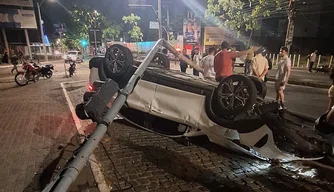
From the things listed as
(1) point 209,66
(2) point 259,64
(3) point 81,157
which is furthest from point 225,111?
(2) point 259,64

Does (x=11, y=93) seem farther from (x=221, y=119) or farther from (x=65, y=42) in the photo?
(x=65, y=42)

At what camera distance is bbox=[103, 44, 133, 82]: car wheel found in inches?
185

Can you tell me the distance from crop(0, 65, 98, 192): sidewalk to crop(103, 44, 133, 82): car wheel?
1688mm

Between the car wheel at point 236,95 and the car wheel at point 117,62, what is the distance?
1.99 meters

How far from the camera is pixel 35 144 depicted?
15.8 feet

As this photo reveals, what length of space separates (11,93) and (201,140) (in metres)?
9.48

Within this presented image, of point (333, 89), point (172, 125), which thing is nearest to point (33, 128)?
point (172, 125)

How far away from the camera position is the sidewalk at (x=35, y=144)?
3.50 m

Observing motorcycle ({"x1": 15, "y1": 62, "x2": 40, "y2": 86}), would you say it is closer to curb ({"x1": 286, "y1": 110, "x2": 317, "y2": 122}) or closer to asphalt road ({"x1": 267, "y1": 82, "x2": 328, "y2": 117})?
asphalt road ({"x1": 267, "y1": 82, "x2": 328, "y2": 117})

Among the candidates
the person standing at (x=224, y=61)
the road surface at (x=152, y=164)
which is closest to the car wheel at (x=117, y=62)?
the road surface at (x=152, y=164)

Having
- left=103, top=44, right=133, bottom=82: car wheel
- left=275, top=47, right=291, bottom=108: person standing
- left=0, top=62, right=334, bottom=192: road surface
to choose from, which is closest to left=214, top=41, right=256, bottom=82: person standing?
left=275, top=47, right=291, bottom=108: person standing

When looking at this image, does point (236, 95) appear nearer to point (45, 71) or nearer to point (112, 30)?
point (45, 71)

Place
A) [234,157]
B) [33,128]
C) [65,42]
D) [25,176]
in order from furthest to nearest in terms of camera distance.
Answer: [65,42], [33,128], [234,157], [25,176]

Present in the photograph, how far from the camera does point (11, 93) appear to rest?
34.1ft
